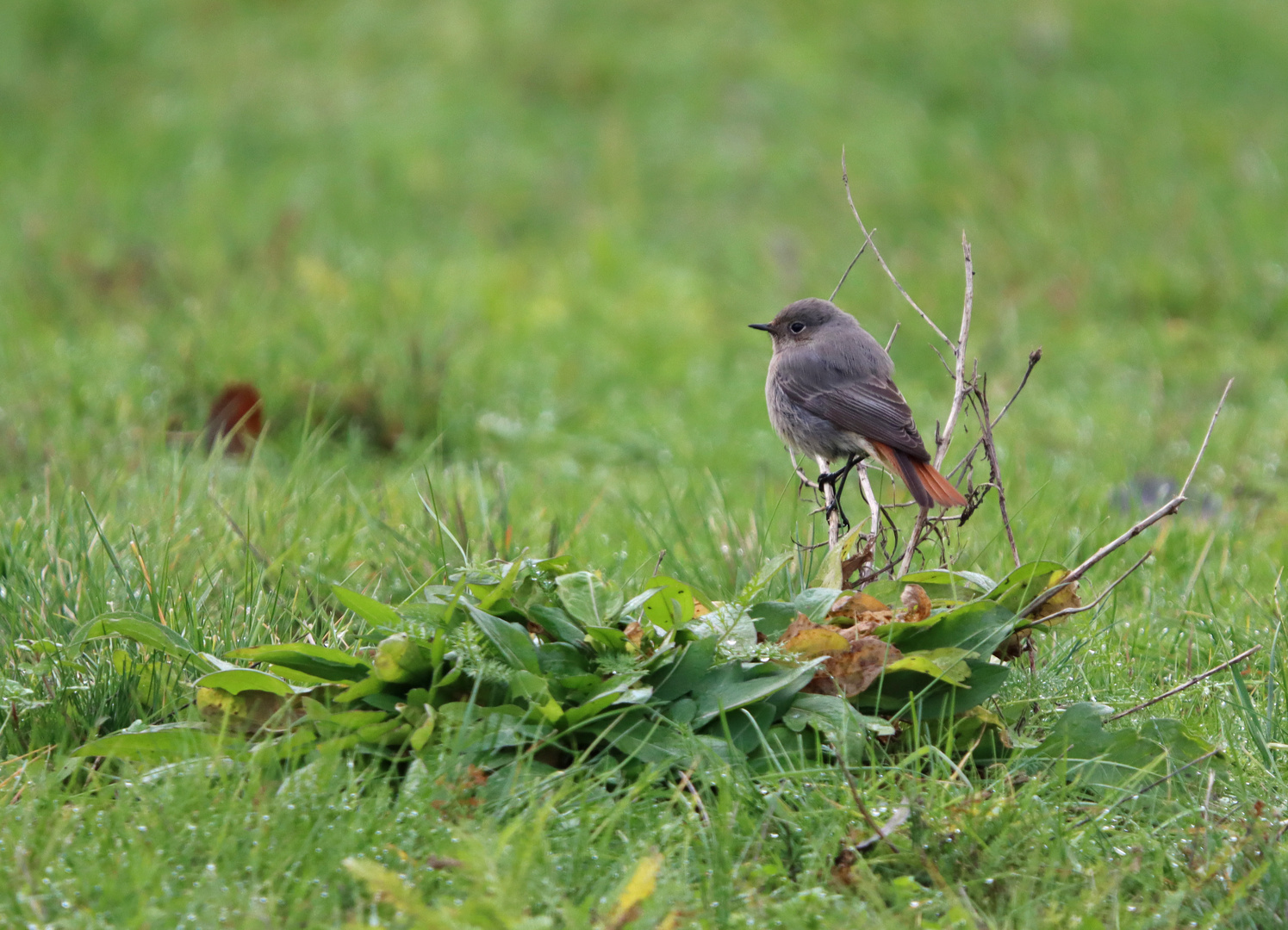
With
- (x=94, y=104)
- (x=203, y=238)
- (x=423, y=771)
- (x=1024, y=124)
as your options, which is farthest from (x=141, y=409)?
(x=1024, y=124)

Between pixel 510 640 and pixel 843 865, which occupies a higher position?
pixel 510 640

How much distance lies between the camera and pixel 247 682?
263cm

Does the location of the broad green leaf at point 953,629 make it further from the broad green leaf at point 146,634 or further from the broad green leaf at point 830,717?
the broad green leaf at point 146,634

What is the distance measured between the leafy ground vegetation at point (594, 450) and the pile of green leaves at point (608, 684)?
0.05 feet

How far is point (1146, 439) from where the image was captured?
6070 mm

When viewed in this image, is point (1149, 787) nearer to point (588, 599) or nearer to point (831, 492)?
point (588, 599)

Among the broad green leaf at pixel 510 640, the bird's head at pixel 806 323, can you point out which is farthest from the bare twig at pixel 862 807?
the bird's head at pixel 806 323

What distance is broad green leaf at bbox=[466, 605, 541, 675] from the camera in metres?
2.64

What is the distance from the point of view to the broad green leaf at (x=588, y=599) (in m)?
2.72

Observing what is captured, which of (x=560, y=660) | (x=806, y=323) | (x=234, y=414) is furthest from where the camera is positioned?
(x=234, y=414)

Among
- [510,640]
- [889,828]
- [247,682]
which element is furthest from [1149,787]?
[247,682]

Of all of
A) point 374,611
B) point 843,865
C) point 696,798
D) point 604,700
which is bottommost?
point 843,865

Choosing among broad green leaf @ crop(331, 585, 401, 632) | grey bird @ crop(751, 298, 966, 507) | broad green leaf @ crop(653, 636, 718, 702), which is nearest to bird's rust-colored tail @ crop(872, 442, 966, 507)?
grey bird @ crop(751, 298, 966, 507)

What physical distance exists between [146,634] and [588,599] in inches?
35.4
